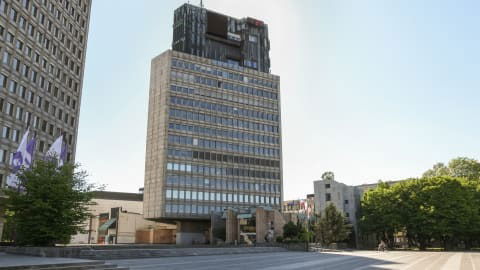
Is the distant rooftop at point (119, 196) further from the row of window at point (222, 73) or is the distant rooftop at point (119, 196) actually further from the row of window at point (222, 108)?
the row of window at point (222, 73)

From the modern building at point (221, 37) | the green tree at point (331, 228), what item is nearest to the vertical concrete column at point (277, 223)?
the green tree at point (331, 228)

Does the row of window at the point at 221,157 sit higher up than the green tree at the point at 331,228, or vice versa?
the row of window at the point at 221,157

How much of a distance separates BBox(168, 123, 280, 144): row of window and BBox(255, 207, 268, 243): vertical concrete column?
2232cm

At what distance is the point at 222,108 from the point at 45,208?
61.4 m

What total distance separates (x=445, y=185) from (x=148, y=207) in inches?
2345

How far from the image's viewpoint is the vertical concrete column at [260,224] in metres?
73.6

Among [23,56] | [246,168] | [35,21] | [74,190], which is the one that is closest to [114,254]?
[74,190]

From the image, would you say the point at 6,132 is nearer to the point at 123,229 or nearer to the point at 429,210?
the point at 123,229

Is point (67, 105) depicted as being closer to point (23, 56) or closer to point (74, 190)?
point (23, 56)

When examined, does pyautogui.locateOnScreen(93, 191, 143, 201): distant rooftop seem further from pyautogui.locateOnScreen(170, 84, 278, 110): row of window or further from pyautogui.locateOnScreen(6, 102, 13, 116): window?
pyautogui.locateOnScreen(6, 102, 13, 116): window

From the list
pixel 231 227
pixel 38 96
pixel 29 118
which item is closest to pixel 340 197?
pixel 231 227

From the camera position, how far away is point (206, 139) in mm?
88312

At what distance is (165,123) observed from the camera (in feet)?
276

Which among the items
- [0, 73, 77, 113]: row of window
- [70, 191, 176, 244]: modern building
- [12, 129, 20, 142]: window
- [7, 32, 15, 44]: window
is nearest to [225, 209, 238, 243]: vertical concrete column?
[70, 191, 176, 244]: modern building
